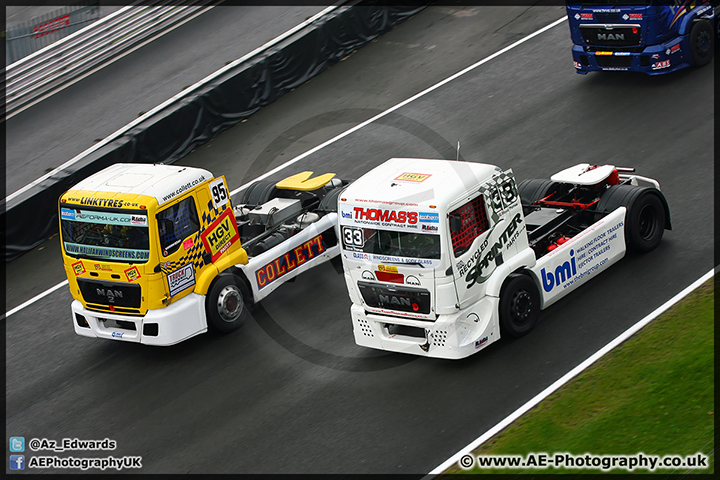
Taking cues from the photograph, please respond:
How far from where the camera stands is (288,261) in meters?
13.3

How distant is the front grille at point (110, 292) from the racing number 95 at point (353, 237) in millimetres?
3114

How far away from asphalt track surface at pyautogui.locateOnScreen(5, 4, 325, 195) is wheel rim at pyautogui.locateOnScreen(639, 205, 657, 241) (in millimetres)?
12384

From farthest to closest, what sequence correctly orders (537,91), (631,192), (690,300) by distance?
(537,91) → (631,192) → (690,300)

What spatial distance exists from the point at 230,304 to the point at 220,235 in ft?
3.40

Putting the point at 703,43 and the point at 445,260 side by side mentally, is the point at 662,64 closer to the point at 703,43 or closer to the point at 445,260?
the point at 703,43

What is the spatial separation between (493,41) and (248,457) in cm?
1422

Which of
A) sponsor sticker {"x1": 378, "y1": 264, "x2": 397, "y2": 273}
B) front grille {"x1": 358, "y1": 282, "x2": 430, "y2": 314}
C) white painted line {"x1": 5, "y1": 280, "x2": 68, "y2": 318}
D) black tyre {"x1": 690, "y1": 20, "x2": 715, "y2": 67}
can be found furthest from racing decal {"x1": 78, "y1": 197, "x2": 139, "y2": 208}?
black tyre {"x1": 690, "y1": 20, "x2": 715, "y2": 67}

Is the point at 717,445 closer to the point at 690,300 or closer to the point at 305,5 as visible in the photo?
the point at 690,300

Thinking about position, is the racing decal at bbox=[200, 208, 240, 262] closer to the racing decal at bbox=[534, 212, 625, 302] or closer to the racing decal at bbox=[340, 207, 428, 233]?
the racing decal at bbox=[340, 207, 428, 233]

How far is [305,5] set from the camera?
23.8m

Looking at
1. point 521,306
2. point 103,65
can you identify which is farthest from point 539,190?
point 103,65

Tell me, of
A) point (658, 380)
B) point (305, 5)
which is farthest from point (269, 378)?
point (305, 5)

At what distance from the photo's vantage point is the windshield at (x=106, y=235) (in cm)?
1159

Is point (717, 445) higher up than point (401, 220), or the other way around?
point (401, 220)
